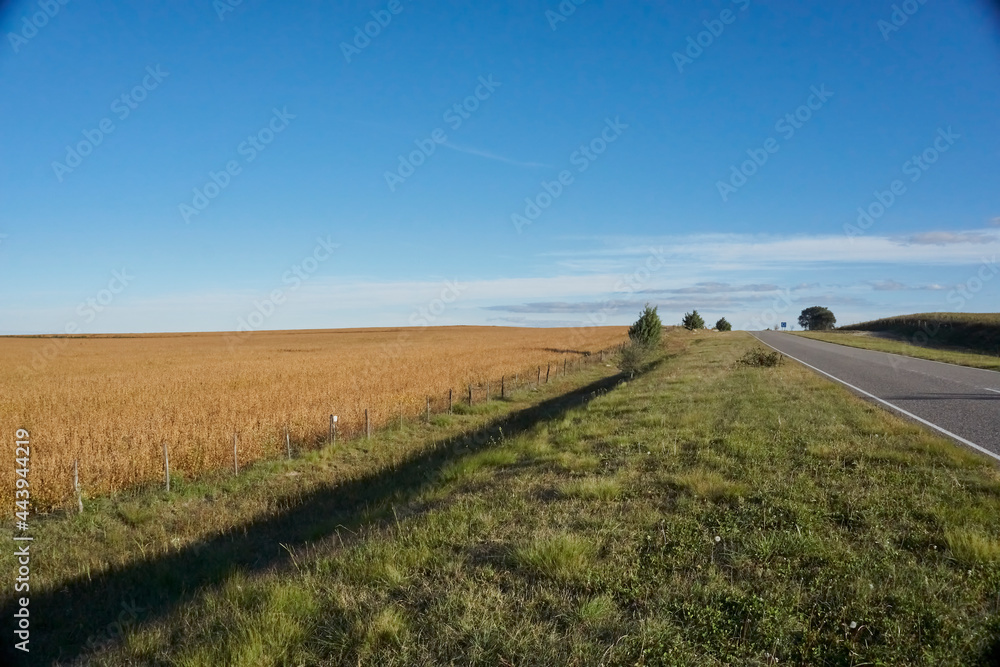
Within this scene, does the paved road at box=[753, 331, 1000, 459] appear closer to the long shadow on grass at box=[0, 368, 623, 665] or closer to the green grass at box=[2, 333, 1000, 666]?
the green grass at box=[2, 333, 1000, 666]

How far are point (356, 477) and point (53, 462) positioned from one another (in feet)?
16.6

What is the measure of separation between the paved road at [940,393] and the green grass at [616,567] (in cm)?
161

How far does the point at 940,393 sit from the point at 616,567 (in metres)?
13.5

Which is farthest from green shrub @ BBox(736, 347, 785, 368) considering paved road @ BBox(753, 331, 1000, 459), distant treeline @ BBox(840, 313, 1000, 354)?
distant treeline @ BBox(840, 313, 1000, 354)

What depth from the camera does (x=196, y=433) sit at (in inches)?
487

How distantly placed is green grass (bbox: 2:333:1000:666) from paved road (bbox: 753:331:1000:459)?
5.29ft

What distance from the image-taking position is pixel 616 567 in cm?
417

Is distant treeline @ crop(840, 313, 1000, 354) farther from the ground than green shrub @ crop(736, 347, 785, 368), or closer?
farther from the ground

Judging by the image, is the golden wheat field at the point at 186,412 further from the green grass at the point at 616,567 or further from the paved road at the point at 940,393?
the paved road at the point at 940,393

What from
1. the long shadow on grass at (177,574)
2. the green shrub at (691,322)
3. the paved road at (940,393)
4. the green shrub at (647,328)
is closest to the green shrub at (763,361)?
the paved road at (940,393)

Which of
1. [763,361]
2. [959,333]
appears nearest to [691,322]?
[959,333]

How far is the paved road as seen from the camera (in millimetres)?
9070

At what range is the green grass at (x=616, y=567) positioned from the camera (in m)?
3.34

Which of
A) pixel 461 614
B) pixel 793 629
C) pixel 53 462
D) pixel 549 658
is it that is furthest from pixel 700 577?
pixel 53 462
